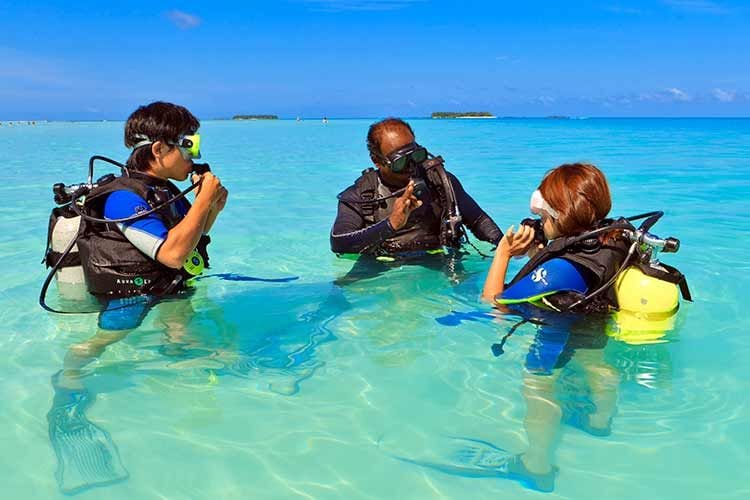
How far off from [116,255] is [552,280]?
8.37 ft

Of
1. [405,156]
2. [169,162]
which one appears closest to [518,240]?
[405,156]

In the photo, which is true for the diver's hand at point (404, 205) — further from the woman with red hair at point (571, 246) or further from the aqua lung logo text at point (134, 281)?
the aqua lung logo text at point (134, 281)

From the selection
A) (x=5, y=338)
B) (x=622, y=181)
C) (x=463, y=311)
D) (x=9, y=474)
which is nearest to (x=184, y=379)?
(x=9, y=474)

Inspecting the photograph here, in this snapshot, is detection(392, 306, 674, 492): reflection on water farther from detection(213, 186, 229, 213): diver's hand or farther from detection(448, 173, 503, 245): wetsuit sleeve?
detection(213, 186, 229, 213): diver's hand

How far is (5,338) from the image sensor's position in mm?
4254

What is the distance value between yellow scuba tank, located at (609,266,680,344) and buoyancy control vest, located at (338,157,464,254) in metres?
1.82

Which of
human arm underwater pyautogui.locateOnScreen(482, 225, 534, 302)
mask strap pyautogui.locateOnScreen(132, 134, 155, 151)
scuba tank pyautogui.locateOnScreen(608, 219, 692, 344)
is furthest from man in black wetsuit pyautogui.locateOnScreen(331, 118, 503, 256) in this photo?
scuba tank pyautogui.locateOnScreen(608, 219, 692, 344)

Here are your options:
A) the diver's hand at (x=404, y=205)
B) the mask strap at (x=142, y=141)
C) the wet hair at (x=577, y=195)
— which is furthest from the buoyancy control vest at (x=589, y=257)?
the mask strap at (x=142, y=141)

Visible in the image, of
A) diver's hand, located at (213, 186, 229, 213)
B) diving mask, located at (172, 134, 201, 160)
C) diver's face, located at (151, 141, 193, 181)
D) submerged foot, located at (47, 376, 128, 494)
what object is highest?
diving mask, located at (172, 134, 201, 160)

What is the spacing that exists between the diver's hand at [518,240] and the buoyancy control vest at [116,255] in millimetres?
2038

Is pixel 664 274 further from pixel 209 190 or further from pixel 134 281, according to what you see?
→ pixel 134 281

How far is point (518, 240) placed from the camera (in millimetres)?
3479

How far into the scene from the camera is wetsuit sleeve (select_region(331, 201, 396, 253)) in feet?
15.3

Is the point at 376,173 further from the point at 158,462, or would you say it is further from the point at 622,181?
the point at 622,181
